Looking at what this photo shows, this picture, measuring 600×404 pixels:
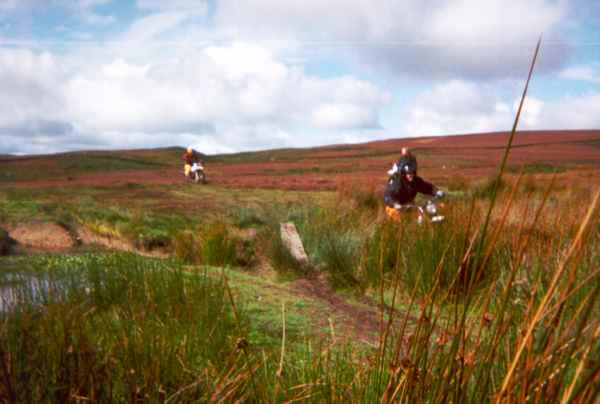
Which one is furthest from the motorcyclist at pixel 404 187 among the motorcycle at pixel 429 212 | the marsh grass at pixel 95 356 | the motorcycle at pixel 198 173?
the motorcycle at pixel 198 173

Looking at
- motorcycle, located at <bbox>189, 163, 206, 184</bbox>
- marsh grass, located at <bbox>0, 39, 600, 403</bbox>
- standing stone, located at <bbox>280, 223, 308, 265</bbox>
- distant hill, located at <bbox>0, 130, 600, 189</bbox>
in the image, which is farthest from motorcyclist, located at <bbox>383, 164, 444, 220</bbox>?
motorcycle, located at <bbox>189, 163, 206, 184</bbox>

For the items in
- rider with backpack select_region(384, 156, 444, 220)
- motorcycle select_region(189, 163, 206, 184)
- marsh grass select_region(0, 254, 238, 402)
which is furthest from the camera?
motorcycle select_region(189, 163, 206, 184)

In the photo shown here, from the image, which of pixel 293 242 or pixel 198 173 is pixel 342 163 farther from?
pixel 293 242

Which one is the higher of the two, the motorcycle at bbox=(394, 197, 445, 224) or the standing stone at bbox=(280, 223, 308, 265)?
the motorcycle at bbox=(394, 197, 445, 224)

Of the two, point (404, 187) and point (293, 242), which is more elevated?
point (404, 187)

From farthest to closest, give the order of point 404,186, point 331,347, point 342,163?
1. point 342,163
2. point 404,186
3. point 331,347

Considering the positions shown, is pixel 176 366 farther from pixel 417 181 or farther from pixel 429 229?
pixel 417 181

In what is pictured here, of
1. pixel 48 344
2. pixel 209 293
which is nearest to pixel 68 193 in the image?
pixel 209 293

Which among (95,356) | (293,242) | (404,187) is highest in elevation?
(404,187)

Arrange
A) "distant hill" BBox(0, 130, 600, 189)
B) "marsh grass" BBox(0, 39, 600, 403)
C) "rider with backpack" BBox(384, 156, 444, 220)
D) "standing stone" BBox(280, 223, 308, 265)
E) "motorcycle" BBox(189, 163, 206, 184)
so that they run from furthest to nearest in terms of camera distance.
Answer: "distant hill" BBox(0, 130, 600, 189) < "motorcycle" BBox(189, 163, 206, 184) < "standing stone" BBox(280, 223, 308, 265) < "rider with backpack" BBox(384, 156, 444, 220) < "marsh grass" BBox(0, 39, 600, 403)

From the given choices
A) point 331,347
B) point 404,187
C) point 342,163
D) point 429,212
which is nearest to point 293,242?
point 404,187

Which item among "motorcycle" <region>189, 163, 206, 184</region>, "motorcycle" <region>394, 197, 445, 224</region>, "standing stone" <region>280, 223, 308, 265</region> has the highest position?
"motorcycle" <region>394, 197, 445, 224</region>

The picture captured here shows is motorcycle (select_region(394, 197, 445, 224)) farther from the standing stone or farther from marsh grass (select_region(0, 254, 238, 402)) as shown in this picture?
marsh grass (select_region(0, 254, 238, 402))

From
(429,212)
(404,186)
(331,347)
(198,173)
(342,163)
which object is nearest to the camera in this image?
(331,347)
